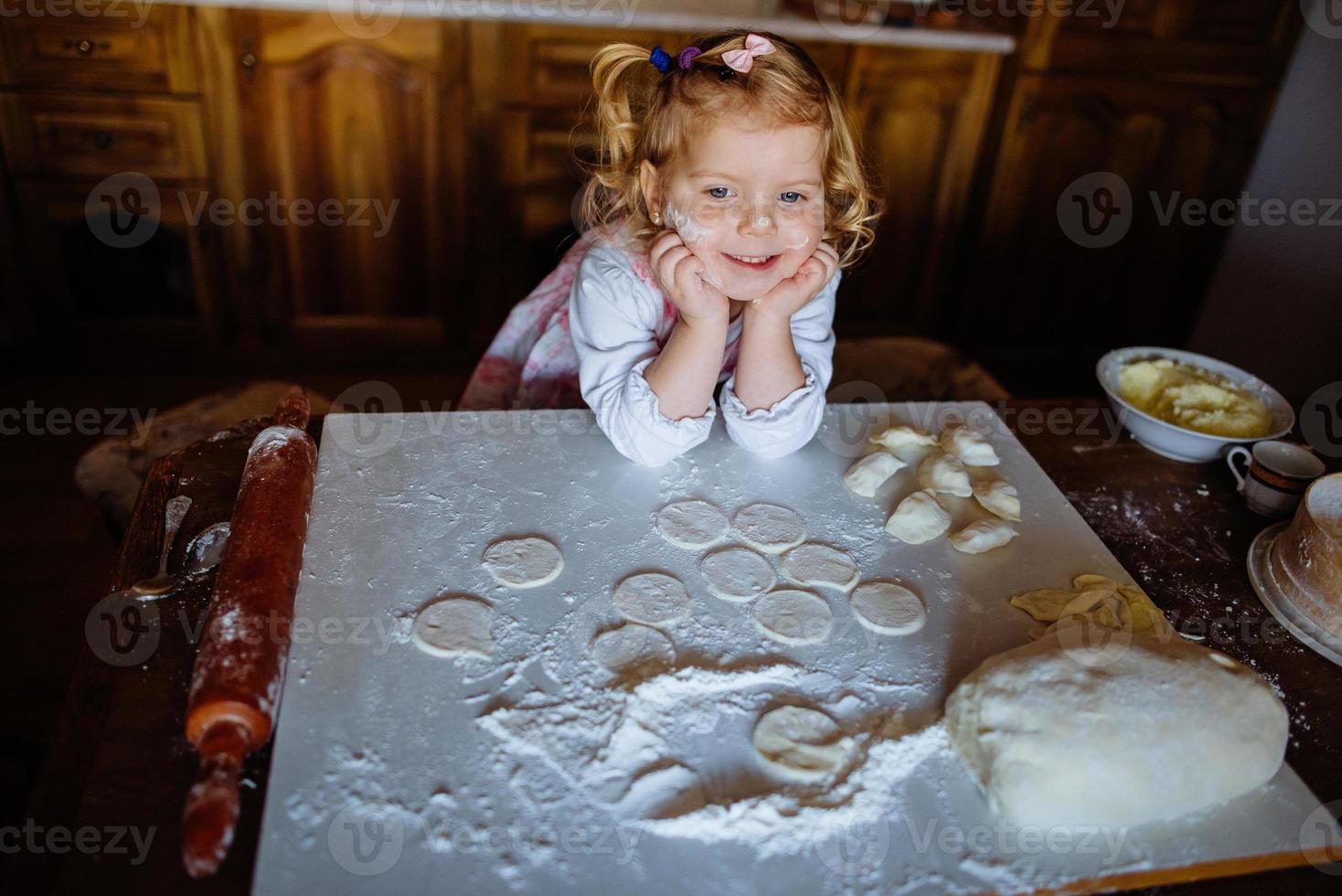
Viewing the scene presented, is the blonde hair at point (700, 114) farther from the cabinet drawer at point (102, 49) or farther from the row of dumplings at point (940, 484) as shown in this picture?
the cabinet drawer at point (102, 49)

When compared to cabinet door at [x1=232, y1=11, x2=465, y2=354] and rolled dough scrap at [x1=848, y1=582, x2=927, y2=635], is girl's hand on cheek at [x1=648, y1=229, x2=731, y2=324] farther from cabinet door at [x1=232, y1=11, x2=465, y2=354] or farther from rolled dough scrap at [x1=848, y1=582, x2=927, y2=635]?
cabinet door at [x1=232, y1=11, x2=465, y2=354]

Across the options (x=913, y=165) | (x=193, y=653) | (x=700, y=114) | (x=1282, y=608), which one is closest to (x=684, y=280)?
(x=700, y=114)

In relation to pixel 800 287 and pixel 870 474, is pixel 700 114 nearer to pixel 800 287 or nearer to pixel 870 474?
pixel 800 287

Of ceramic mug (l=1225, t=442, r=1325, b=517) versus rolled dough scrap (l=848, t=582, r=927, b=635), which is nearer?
rolled dough scrap (l=848, t=582, r=927, b=635)

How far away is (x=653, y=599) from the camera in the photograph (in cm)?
83

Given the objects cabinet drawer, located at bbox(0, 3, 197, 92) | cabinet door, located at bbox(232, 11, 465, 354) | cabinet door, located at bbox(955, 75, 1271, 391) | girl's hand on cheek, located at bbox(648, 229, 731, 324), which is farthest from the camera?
cabinet door, located at bbox(955, 75, 1271, 391)

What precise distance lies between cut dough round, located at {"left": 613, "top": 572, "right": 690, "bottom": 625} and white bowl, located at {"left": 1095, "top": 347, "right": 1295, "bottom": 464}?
703 millimetres

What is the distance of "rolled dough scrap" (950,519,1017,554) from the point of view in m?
0.94

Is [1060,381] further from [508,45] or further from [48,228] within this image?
[48,228]

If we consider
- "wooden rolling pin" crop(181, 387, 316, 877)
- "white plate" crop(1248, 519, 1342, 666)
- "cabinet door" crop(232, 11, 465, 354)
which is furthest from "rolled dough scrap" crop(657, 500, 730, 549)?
"cabinet door" crop(232, 11, 465, 354)

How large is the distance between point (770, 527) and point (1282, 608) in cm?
52

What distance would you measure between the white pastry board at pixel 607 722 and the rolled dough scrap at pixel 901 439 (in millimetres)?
118

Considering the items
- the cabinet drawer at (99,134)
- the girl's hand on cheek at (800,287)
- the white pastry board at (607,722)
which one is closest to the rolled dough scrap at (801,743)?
the white pastry board at (607,722)

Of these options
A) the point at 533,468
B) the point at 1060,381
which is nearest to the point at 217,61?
the point at 533,468
